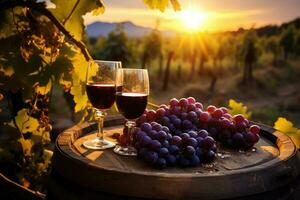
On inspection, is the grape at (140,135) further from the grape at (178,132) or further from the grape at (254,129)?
the grape at (254,129)

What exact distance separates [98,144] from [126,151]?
162 mm

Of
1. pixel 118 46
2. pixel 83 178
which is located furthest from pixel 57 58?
pixel 118 46

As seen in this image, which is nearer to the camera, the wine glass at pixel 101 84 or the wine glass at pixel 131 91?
the wine glass at pixel 131 91

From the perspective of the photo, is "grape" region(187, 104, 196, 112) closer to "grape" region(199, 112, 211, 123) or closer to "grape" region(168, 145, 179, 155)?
"grape" region(199, 112, 211, 123)

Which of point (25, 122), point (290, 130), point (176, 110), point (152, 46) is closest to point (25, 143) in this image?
point (25, 122)

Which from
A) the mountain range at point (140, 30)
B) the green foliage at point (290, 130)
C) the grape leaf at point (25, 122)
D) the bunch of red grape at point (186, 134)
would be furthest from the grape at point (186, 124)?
the mountain range at point (140, 30)

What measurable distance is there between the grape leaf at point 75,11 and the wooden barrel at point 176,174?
0.66 metres

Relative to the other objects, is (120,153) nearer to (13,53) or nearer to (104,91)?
(104,91)

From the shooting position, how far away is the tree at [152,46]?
890 inches

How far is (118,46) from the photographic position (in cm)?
1841

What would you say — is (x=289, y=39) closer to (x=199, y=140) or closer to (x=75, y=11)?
(x=75, y=11)

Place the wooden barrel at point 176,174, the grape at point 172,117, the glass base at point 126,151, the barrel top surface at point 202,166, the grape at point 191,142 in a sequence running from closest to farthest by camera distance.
Result: the wooden barrel at point 176,174 → the barrel top surface at point 202,166 → the grape at point 191,142 → the glass base at point 126,151 → the grape at point 172,117

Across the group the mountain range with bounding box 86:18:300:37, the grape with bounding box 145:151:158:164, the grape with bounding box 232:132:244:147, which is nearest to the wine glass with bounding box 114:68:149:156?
the grape with bounding box 145:151:158:164

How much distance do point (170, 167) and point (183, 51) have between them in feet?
99.2
